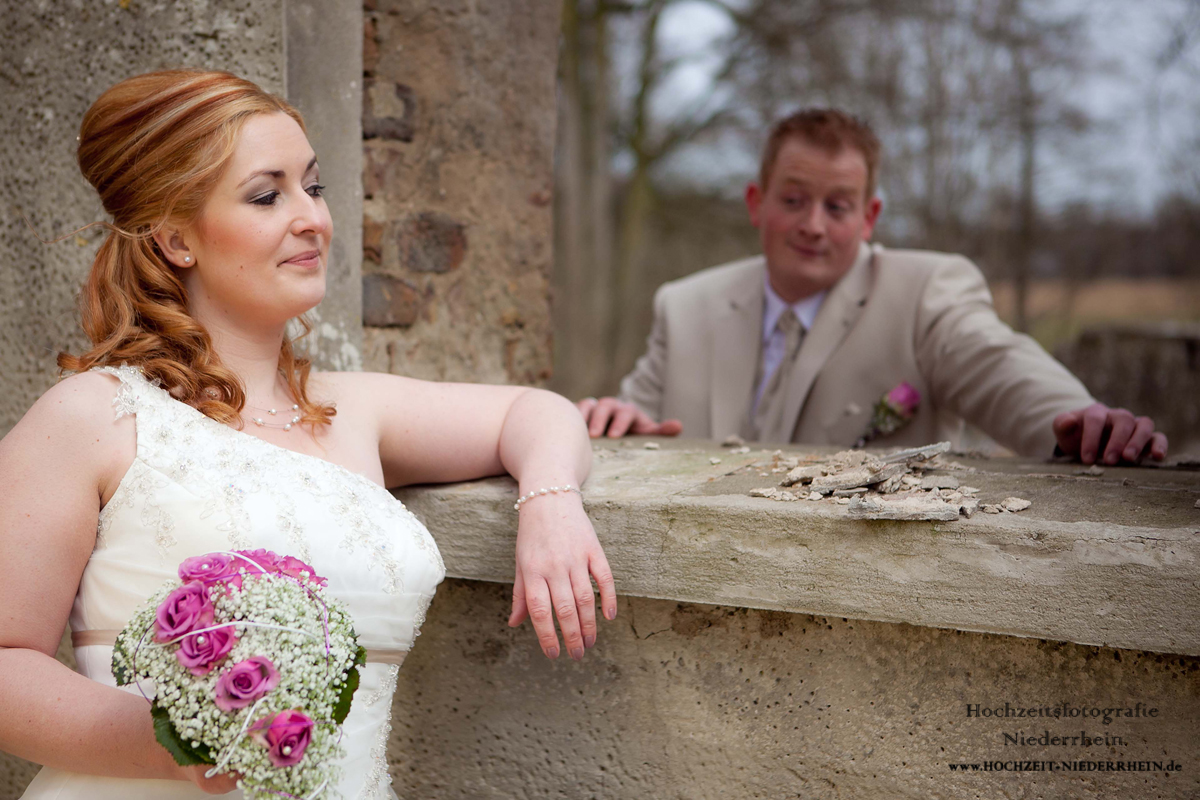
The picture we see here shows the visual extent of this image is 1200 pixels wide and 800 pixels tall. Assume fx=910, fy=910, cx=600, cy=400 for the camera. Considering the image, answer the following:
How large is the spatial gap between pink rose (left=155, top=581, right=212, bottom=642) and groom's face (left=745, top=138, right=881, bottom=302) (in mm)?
2837

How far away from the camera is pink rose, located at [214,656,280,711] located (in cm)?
108

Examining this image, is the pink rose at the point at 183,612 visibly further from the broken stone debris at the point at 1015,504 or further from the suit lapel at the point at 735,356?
the suit lapel at the point at 735,356

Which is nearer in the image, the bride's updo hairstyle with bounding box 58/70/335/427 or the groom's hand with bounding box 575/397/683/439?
the bride's updo hairstyle with bounding box 58/70/335/427

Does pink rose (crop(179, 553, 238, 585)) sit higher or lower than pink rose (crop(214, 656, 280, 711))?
higher

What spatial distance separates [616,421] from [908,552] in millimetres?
1373

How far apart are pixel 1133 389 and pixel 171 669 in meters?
9.19

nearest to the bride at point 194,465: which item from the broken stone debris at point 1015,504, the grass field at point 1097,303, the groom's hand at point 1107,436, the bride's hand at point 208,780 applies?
the bride's hand at point 208,780

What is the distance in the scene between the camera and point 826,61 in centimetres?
913

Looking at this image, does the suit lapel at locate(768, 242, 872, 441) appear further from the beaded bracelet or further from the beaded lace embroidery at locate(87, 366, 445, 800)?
the beaded lace embroidery at locate(87, 366, 445, 800)

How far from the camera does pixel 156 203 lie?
1604 millimetres

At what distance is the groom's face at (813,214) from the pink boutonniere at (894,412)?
0.52 metres

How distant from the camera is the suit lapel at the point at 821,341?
3.52m

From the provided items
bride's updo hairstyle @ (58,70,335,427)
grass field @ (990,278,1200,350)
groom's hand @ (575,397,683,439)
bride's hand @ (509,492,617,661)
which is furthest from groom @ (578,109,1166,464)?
grass field @ (990,278,1200,350)

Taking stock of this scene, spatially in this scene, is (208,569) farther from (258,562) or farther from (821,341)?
(821,341)
